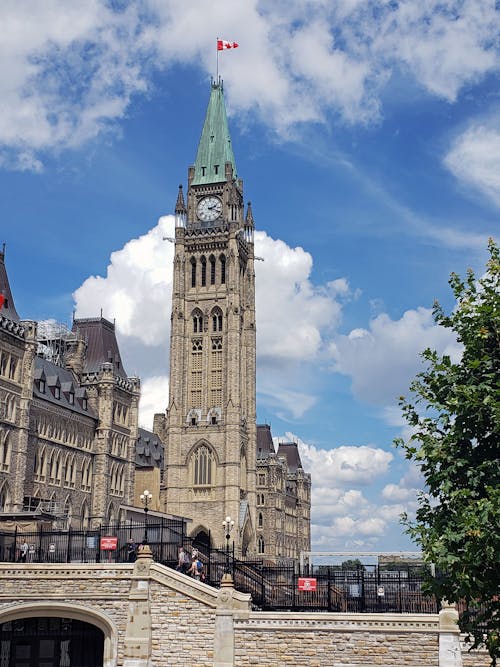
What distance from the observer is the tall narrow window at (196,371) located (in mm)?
97438

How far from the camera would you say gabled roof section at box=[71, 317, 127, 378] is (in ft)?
265

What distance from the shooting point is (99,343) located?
8175 centimetres

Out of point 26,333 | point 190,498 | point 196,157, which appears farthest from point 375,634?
point 196,157

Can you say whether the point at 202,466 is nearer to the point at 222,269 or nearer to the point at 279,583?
the point at 222,269

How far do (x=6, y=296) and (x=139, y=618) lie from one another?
35.6 meters

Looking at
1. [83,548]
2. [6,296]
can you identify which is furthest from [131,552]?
[6,296]

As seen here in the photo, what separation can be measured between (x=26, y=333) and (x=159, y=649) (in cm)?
3374

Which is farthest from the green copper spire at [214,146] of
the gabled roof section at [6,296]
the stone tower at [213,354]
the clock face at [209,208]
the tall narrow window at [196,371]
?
the gabled roof section at [6,296]

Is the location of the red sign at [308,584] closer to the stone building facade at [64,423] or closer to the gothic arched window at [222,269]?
the stone building facade at [64,423]

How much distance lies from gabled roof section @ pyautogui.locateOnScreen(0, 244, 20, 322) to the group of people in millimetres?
30210

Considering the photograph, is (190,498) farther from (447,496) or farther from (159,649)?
(447,496)

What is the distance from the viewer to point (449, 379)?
68.8 ft

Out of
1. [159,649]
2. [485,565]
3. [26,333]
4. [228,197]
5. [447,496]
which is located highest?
[228,197]

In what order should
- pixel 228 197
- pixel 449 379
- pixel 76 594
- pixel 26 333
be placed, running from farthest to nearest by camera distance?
1. pixel 228 197
2. pixel 26 333
3. pixel 76 594
4. pixel 449 379
